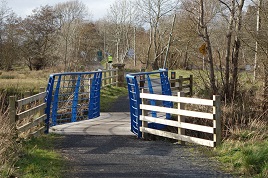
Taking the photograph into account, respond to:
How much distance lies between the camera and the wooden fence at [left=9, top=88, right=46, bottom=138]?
26.3 ft

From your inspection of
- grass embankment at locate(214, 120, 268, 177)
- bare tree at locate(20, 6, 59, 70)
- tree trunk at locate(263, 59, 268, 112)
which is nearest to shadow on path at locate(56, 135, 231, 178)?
grass embankment at locate(214, 120, 268, 177)

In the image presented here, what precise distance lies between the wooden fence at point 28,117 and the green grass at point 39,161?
0.28m

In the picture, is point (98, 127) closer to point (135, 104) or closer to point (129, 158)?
point (135, 104)

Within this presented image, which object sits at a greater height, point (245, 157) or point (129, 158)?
point (245, 157)

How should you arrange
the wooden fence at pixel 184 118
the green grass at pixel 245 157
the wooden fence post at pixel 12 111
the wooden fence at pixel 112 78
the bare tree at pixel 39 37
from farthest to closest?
the bare tree at pixel 39 37 < the wooden fence at pixel 112 78 < the wooden fence at pixel 184 118 < the wooden fence post at pixel 12 111 < the green grass at pixel 245 157

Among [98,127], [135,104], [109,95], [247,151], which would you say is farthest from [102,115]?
[247,151]

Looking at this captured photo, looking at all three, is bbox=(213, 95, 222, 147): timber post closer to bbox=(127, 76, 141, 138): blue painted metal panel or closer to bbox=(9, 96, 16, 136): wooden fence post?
bbox=(127, 76, 141, 138): blue painted metal panel

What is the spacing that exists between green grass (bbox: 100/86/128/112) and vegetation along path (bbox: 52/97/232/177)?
7.15 m

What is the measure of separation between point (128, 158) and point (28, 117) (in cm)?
284

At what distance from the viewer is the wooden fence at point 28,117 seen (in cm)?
802

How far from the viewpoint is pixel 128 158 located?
24.5 feet

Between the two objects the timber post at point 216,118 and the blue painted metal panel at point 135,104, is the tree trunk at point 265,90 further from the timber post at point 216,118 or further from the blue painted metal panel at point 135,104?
the timber post at point 216,118

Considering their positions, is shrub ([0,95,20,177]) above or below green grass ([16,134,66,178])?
above

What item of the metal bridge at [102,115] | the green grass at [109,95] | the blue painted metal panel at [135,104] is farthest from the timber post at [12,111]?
the green grass at [109,95]
